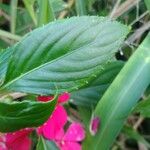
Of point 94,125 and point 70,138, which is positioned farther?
point 94,125

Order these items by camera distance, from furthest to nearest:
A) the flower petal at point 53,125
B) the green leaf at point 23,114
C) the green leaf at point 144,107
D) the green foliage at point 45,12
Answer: the green leaf at point 144,107 < the green foliage at point 45,12 < the flower petal at point 53,125 < the green leaf at point 23,114

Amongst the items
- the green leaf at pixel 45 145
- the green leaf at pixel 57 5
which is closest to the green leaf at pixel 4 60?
the green leaf at pixel 45 145

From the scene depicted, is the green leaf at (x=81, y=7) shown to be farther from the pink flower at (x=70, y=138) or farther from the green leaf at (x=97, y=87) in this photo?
the pink flower at (x=70, y=138)

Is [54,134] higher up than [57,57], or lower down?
lower down

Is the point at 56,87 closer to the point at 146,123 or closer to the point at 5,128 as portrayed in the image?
the point at 5,128

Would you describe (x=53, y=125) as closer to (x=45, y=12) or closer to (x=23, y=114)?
(x=23, y=114)

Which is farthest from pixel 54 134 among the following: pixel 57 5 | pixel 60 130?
pixel 57 5

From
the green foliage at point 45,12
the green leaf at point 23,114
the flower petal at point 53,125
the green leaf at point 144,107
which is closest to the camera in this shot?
the green leaf at point 23,114
